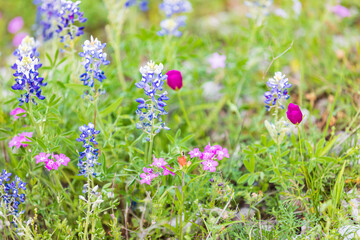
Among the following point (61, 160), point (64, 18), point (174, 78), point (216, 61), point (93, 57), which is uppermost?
point (64, 18)

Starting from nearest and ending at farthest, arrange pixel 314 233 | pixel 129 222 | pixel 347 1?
pixel 314 233
pixel 129 222
pixel 347 1

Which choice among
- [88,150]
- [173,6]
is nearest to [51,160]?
[88,150]

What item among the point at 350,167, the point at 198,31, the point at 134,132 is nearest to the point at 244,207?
the point at 350,167

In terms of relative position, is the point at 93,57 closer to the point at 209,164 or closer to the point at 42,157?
the point at 42,157

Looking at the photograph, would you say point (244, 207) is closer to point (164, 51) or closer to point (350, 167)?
point (350, 167)

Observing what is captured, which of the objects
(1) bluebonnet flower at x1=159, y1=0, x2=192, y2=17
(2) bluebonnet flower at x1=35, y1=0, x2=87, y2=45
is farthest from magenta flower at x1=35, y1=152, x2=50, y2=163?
(1) bluebonnet flower at x1=159, y1=0, x2=192, y2=17

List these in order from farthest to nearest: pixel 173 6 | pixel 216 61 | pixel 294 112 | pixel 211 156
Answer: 1. pixel 216 61
2. pixel 173 6
3. pixel 211 156
4. pixel 294 112

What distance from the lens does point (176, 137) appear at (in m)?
2.25

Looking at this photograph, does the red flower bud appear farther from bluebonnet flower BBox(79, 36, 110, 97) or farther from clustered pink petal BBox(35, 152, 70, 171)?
clustered pink petal BBox(35, 152, 70, 171)

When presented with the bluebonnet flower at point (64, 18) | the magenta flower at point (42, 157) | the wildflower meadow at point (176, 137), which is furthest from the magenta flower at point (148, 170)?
the bluebonnet flower at point (64, 18)

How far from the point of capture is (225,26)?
4953 millimetres

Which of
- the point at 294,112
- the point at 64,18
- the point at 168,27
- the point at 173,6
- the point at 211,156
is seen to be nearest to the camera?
the point at 294,112

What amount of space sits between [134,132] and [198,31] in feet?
7.92

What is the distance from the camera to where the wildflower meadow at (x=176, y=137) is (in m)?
2.04
